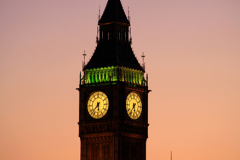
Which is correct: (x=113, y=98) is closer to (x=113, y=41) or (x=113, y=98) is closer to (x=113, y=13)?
(x=113, y=41)

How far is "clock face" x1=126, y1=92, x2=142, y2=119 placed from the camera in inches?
5369

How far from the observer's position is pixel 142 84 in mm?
138875

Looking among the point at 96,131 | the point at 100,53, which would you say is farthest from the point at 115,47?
the point at 96,131

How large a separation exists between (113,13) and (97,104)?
12.4 m

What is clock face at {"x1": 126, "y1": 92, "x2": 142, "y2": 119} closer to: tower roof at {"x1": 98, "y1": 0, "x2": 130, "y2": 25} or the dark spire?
the dark spire

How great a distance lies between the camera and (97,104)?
136375 millimetres

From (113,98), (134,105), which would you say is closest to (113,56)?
(113,98)

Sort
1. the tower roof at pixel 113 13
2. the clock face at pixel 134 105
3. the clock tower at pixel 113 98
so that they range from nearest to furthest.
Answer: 1. the clock tower at pixel 113 98
2. the clock face at pixel 134 105
3. the tower roof at pixel 113 13

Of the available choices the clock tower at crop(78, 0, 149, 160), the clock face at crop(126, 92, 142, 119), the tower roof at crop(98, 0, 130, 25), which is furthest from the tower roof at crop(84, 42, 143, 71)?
the clock face at crop(126, 92, 142, 119)

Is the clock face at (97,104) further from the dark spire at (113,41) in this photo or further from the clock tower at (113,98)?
the dark spire at (113,41)

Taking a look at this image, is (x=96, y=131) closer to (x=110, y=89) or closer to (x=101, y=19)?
(x=110, y=89)

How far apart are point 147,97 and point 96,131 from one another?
8658mm

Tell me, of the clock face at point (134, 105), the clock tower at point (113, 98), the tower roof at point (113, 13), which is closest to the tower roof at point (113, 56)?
the clock tower at point (113, 98)

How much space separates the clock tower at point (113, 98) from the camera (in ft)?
443
